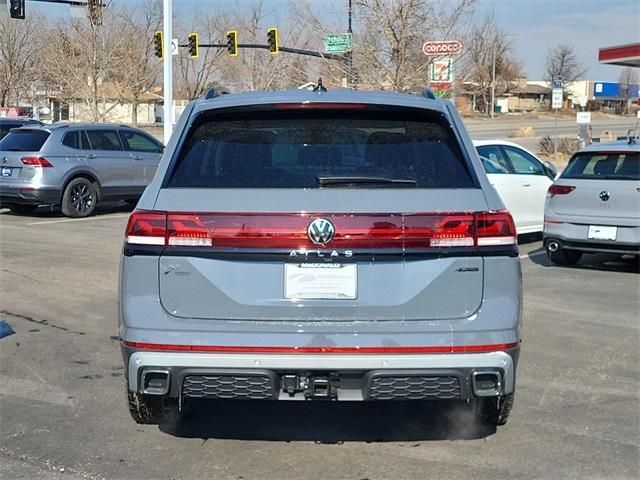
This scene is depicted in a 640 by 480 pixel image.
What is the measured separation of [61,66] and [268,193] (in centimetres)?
3618

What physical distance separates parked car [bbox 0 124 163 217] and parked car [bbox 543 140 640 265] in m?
9.03

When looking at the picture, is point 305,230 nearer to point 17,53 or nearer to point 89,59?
point 89,59

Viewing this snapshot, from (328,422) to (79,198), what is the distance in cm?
1180

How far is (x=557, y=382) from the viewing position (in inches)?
220

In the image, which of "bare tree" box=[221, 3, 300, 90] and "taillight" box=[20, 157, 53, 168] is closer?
"taillight" box=[20, 157, 53, 168]

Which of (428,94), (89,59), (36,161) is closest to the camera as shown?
(428,94)

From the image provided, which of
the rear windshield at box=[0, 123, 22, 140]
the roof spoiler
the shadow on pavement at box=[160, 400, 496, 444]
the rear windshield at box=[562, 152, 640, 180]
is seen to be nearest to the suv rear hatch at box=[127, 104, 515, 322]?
the roof spoiler

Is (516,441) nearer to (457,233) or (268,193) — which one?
(457,233)

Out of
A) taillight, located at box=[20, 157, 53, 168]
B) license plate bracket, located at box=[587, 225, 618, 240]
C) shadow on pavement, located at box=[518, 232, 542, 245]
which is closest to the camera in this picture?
license plate bracket, located at box=[587, 225, 618, 240]

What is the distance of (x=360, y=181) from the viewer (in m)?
3.80

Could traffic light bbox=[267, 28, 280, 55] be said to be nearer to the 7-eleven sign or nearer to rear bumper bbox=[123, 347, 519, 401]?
the 7-eleven sign

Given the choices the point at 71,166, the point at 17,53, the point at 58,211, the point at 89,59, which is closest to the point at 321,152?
the point at 71,166

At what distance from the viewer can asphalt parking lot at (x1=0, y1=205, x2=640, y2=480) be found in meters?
4.18

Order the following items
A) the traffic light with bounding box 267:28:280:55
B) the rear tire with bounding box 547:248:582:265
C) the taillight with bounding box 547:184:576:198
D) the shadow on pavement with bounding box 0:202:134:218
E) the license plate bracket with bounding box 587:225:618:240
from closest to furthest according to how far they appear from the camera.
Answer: the license plate bracket with bounding box 587:225:618:240
the taillight with bounding box 547:184:576:198
the rear tire with bounding box 547:248:582:265
the shadow on pavement with bounding box 0:202:134:218
the traffic light with bounding box 267:28:280:55
